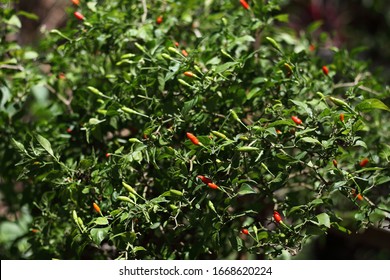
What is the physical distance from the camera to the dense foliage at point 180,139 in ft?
3.51

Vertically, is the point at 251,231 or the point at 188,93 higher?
the point at 188,93

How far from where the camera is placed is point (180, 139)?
1255 millimetres

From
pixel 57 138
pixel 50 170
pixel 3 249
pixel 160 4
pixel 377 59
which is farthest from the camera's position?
pixel 377 59

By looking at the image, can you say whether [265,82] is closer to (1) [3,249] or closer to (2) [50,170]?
(2) [50,170]

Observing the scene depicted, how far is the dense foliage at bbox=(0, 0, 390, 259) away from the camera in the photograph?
1069 mm

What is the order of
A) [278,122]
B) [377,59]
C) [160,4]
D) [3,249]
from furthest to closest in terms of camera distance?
1. [377,59]
2. [3,249]
3. [160,4]
4. [278,122]

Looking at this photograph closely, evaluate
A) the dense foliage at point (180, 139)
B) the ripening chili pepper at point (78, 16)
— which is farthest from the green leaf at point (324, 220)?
the ripening chili pepper at point (78, 16)

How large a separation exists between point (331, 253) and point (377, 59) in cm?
126

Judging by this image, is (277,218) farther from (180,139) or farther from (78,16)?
(78,16)

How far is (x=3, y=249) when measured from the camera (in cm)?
167

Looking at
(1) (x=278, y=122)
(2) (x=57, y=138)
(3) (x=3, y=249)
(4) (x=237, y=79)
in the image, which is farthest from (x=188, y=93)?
(3) (x=3, y=249)

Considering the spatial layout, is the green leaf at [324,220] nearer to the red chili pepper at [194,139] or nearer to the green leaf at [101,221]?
the red chili pepper at [194,139]

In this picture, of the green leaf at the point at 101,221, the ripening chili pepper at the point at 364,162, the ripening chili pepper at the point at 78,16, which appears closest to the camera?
the green leaf at the point at 101,221
